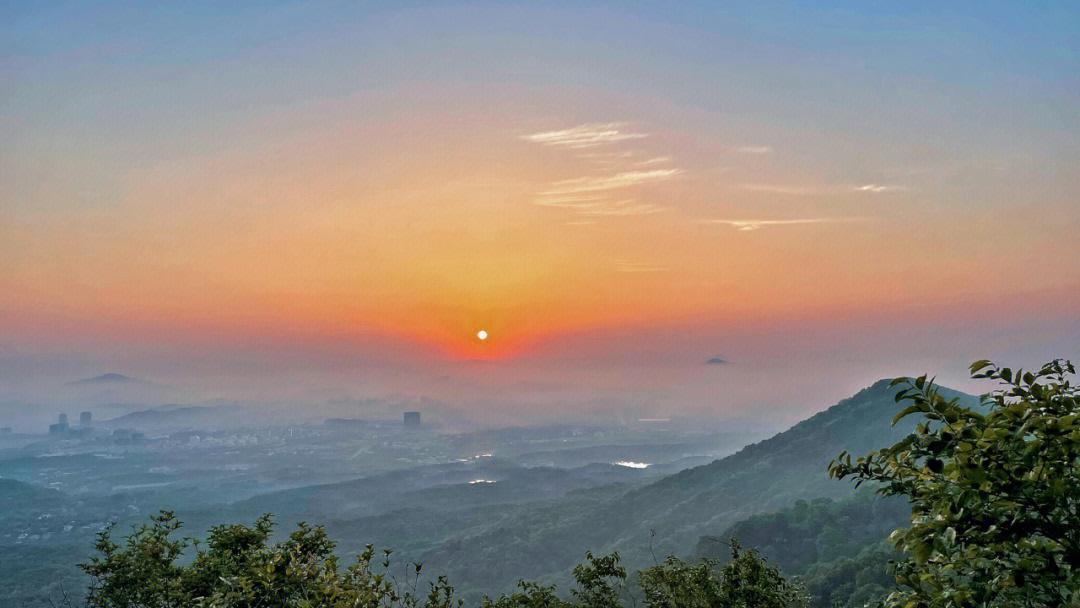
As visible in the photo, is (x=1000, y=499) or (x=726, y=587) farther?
(x=726, y=587)

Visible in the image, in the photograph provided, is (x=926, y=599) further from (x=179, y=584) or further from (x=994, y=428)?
(x=179, y=584)

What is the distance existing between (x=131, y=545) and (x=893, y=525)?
164m

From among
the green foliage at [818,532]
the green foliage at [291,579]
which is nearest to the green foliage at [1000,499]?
the green foliage at [291,579]

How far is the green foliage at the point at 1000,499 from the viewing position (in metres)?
6.41

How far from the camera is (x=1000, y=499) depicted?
259 inches

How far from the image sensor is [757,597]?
23.9 m

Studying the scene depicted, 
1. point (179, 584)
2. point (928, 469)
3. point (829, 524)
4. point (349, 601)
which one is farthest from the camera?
point (829, 524)

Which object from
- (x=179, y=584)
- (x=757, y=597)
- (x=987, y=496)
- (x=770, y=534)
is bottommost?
(x=770, y=534)

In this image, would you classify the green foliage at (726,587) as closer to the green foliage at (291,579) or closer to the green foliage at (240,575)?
the green foliage at (291,579)

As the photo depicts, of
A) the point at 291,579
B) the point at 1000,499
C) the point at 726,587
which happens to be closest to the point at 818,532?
the point at 726,587

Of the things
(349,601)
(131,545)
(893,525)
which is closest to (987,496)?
(349,601)

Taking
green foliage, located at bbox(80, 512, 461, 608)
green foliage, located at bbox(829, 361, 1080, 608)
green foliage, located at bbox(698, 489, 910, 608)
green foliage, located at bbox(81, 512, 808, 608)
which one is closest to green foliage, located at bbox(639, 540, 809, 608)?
green foliage, located at bbox(81, 512, 808, 608)

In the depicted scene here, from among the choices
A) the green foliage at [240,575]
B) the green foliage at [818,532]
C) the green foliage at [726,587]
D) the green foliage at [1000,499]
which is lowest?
the green foliage at [818,532]

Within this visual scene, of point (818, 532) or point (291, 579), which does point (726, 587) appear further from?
point (818, 532)
